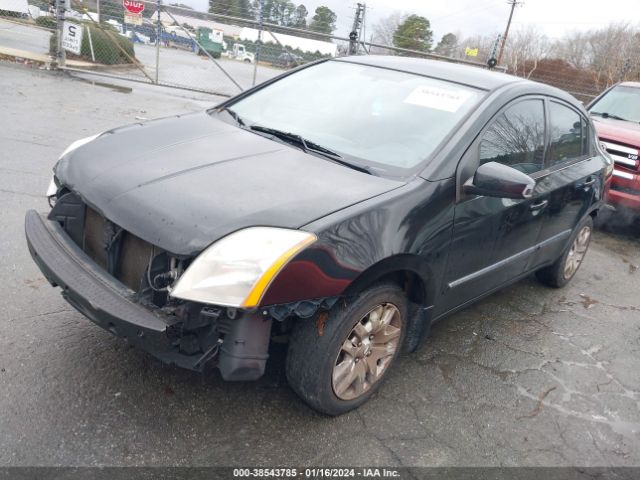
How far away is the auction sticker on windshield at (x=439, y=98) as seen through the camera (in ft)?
10.6

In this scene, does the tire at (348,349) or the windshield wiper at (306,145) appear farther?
the windshield wiper at (306,145)

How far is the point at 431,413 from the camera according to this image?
115 inches

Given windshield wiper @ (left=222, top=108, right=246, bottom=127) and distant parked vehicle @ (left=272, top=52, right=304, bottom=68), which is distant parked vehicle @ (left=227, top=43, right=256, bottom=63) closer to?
distant parked vehicle @ (left=272, top=52, right=304, bottom=68)

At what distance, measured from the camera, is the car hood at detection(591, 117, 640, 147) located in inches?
255

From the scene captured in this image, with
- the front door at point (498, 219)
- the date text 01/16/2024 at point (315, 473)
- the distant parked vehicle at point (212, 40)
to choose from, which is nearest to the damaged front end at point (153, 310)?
the date text 01/16/2024 at point (315, 473)

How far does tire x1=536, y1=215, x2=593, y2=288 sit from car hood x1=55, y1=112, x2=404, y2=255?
2.49m

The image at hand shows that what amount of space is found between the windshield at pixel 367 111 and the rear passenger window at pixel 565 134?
877 mm

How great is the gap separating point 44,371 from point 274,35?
1161cm

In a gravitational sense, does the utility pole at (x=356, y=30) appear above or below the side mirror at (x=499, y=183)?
above

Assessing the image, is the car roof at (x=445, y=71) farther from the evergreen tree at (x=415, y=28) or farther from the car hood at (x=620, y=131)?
the evergreen tree at (x=415, y=28)

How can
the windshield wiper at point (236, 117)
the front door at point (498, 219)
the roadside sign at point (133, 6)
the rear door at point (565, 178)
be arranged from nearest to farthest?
the front door at point (498, 219), the windshield wiper at point (236, 117), the rear door at point (565, 178), the roadside sign at point (133, 6)

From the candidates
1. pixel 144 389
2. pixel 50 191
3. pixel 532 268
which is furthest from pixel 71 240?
pixel 532 268

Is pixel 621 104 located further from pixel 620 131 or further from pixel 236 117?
pixel 236 117

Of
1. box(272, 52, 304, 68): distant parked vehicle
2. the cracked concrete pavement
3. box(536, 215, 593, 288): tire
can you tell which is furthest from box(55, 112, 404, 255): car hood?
box(272, 52, 304, 68): distant parked vehicle
